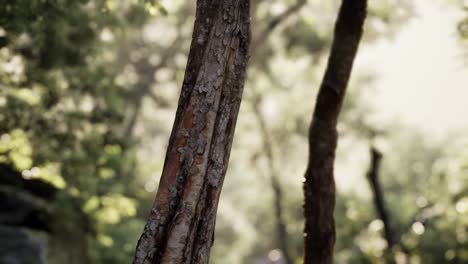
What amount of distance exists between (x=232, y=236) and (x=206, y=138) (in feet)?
113

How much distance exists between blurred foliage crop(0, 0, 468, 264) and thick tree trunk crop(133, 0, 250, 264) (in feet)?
7.57

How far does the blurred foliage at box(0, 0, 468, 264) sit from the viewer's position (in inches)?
344

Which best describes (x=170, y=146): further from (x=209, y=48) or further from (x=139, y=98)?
(x=139, y=98)

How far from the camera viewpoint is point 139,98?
20.7m

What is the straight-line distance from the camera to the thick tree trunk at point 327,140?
4941 millimetres

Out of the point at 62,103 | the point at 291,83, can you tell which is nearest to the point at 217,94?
the point at 62,103

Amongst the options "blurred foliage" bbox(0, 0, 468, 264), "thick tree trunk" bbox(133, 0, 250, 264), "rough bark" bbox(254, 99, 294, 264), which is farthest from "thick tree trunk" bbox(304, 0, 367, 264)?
"rough bark" bbox(254, 99, 294, 264)

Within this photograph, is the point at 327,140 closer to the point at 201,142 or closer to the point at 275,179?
the point at 201,142

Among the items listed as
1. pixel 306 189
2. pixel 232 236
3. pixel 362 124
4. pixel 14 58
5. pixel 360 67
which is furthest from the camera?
pixel 232 236

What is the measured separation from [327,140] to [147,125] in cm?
2345

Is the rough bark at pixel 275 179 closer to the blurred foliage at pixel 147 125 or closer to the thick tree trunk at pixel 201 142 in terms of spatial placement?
the blurred foliage at pixel 147 125

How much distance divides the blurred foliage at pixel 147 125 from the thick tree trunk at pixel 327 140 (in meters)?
1.94

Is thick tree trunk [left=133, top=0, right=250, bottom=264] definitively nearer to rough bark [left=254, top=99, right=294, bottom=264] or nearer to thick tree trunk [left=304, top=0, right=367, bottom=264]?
thick tree trunk [left=304, top=0, right=367, bottom=264]

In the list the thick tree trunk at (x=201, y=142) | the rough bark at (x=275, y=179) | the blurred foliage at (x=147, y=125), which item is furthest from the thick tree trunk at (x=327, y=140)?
the rough bark at (x=275, y=179)
